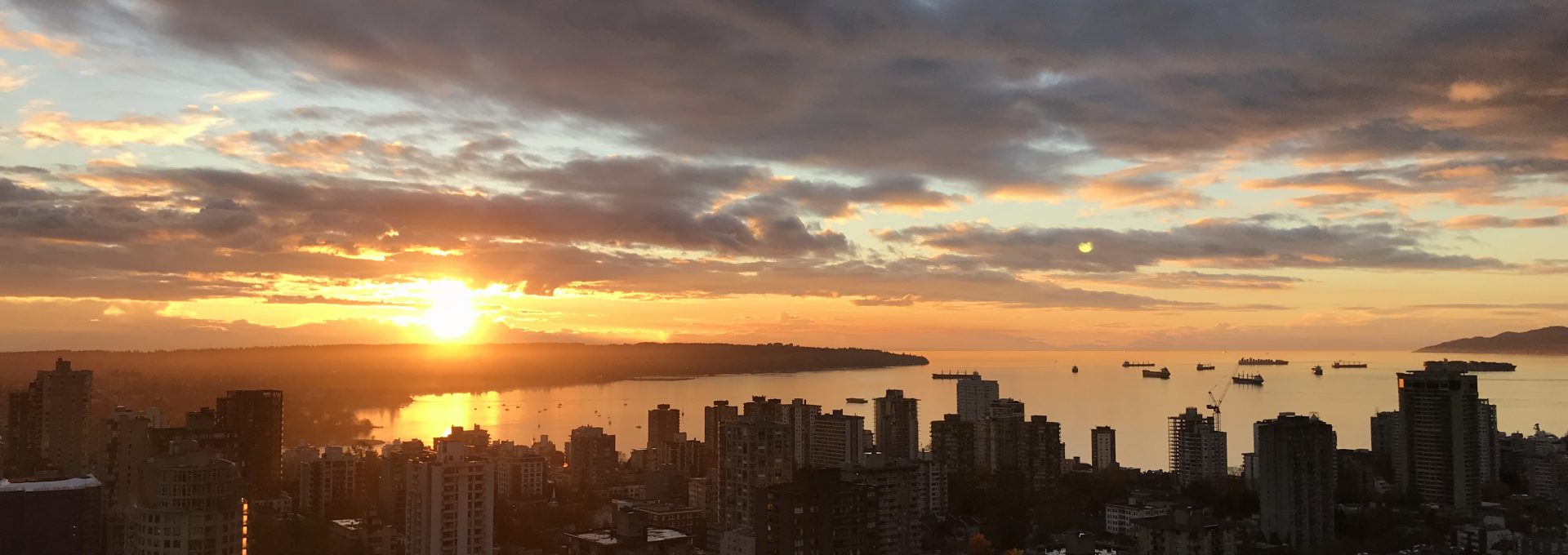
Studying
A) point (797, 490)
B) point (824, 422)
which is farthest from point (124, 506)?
point (824, 422)

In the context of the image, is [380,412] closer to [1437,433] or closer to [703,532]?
[703,532]

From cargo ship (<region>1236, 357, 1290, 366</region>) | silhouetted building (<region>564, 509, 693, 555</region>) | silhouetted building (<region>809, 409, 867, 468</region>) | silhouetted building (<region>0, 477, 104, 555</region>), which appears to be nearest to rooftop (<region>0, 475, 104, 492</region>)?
silhouetted building (<region>0, 477, 104, 555</region>)

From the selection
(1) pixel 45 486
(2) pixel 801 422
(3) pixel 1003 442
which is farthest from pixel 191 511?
(3) pixel 1003 442

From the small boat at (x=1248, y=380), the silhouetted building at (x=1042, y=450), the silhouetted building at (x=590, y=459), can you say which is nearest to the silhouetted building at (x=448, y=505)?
the silhouetted building at (x=590, y=459)

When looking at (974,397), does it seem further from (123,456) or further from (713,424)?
(123,456)

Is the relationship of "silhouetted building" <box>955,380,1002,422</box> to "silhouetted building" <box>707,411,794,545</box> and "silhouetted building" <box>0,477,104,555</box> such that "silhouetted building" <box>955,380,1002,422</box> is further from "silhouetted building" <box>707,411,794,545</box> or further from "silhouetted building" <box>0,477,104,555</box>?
"silhouetted building" <box>0,477,104,555</box>

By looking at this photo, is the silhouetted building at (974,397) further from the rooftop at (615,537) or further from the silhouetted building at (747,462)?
the rooftop at (615,537)
